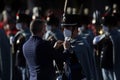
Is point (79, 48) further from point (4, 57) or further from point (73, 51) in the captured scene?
point (4, 57)

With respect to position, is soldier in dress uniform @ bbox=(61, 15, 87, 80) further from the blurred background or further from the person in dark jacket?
the blurred background

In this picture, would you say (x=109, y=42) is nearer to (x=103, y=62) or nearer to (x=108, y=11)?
(x=103, y=62)

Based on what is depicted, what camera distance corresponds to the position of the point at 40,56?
37.4 ft

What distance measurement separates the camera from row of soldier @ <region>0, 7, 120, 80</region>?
12.2 meters

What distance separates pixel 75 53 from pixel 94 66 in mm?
1243

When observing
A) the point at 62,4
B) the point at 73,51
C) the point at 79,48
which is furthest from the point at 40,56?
the point at 62,4

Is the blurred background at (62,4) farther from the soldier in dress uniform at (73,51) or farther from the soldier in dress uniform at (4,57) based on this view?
the soldier in dress uniform at (4,57)

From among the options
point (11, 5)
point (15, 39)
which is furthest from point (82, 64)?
point (11, 5)

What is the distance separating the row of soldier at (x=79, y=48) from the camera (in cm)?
1222

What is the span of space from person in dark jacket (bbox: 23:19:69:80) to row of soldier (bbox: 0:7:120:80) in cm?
11

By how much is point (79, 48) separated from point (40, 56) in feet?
4.64

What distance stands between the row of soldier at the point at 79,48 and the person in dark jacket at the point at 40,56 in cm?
11

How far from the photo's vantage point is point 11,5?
35.6 meters

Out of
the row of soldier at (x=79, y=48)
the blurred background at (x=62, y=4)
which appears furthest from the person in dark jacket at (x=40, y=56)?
the blurred background at (x=62, y=4)
